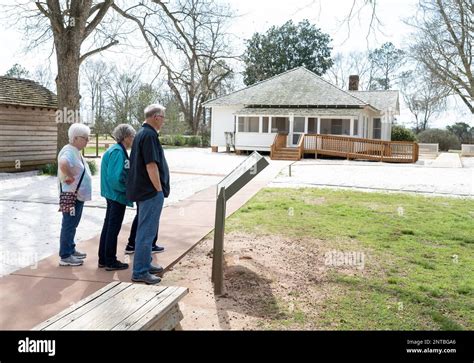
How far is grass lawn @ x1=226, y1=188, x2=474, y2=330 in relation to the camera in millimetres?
4379

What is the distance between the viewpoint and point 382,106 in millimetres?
35500

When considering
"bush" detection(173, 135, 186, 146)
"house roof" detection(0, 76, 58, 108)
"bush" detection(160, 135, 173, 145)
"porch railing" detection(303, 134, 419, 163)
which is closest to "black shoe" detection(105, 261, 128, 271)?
"house roof" detection(0, 76, 58, 108)

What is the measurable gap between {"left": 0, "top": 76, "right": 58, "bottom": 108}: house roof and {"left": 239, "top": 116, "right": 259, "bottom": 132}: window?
48.8 feet

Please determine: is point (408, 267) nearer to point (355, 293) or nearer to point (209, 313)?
point (355, 293)

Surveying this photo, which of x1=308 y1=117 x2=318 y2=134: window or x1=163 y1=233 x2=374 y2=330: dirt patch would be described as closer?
x1=163 y1=233 x2=374 y2=330: dirt patch

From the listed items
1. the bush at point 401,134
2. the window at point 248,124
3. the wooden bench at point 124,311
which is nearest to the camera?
the wooden bench at point 124,311

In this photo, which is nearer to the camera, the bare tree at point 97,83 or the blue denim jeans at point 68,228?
the blue denim jeans at point 68,228

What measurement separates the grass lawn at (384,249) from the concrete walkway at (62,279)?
3.30 ft

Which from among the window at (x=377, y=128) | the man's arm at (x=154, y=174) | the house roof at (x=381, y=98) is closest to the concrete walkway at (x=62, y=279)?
the man's arm at (x=154, y=174)

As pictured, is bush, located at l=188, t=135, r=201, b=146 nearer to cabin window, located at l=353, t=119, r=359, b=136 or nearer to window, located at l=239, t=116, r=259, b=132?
window, located at l=239, t=116, r=259, b=132

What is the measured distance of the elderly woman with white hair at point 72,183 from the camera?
547 centimetres

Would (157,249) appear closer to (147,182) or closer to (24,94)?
(147,182)

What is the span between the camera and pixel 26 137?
56.6 feet

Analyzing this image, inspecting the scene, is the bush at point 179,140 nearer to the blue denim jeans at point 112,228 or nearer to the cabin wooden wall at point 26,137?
the cabin wooden wall at point 26,137
